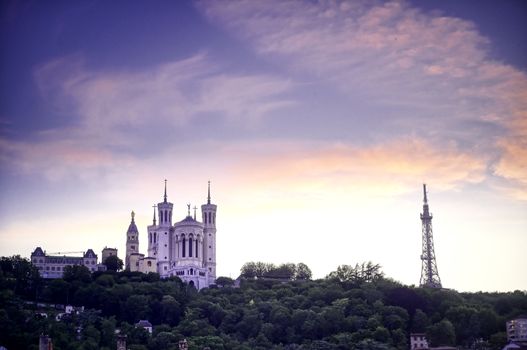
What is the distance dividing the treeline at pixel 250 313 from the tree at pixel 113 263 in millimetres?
5532

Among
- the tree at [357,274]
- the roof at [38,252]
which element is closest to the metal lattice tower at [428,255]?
the tree at [357,274]

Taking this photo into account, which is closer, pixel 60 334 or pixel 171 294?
pixel 60 334

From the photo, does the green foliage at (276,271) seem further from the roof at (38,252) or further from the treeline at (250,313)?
the roof at (38,252)

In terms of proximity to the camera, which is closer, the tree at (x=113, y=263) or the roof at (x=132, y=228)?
the tree at (x=113, y=263)

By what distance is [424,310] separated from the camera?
6706cm

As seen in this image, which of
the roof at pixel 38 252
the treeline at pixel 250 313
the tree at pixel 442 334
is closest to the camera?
the treeline at pixel 250 313

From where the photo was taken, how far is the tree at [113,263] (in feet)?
283

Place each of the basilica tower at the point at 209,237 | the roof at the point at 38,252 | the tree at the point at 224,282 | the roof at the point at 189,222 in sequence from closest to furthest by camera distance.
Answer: the tree at the point at 224,282 < the roof at the point at 38,252 < the basilica tower at the point at 209,237 < the roof at the point at 189,222

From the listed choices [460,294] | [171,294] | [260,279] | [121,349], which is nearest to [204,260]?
[260,279]

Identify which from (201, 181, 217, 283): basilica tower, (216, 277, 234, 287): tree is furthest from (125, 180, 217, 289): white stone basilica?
(216, 277, 234, 287): tree

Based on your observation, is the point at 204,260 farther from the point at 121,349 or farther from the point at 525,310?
the point at 121,349

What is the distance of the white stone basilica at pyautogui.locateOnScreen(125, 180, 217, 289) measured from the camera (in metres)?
89.0

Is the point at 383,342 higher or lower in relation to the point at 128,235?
lower

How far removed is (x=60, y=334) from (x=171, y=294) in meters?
18.5
